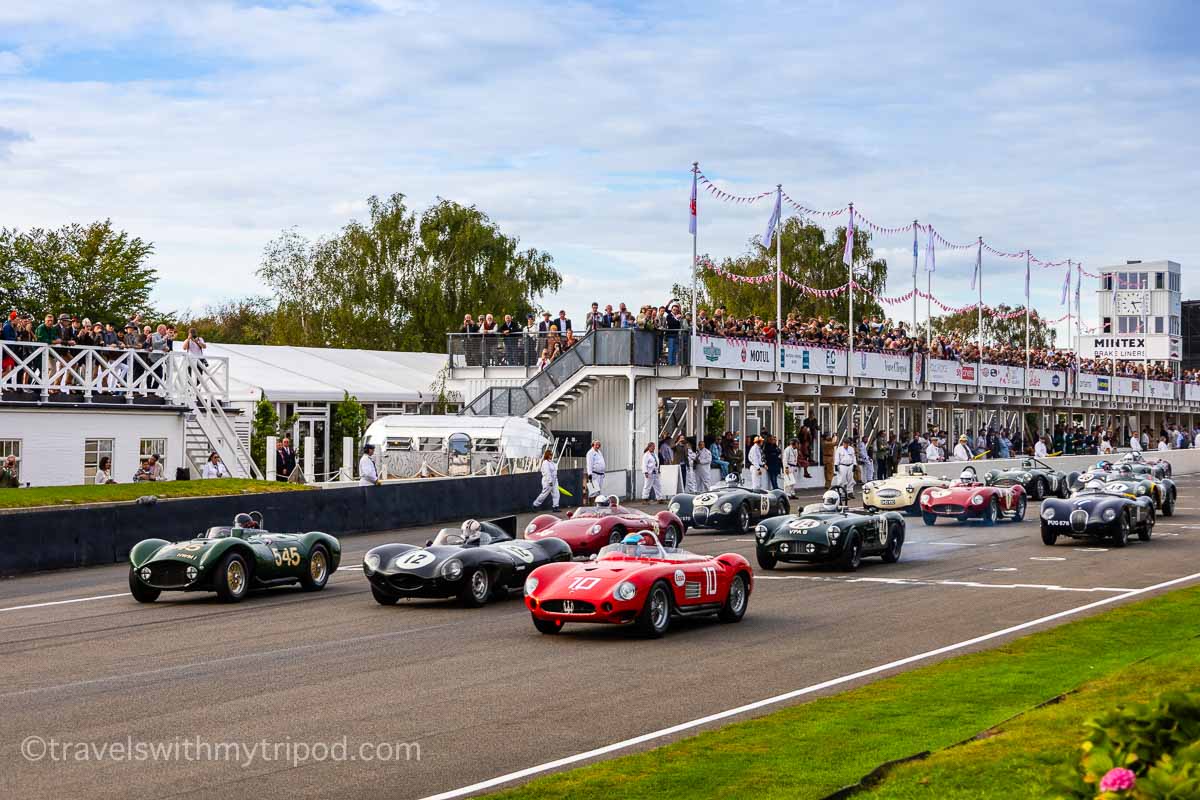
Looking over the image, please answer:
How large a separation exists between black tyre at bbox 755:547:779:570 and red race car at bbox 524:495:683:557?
1.47 m

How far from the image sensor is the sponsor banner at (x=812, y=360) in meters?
48.7

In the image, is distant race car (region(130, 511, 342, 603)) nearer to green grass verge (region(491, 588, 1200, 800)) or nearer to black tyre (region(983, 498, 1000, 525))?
green grass verge (region(491, 588, 1200, 800))

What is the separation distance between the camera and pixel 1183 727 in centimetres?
526

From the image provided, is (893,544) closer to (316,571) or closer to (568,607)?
(316,571)

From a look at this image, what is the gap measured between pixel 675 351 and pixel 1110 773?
128 feet

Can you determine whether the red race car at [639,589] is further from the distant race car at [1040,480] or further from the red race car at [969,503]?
the distant race car at [1040,480]

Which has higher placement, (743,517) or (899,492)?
(899,492)

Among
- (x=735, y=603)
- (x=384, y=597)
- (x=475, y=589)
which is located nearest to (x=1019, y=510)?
(x=735, y=603)

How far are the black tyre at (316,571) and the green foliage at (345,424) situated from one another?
83.9 feet

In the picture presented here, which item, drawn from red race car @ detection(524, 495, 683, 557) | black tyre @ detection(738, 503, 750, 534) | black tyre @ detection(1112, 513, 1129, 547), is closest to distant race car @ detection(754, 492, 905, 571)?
red race car @ detection(524, 495, 683, 557)

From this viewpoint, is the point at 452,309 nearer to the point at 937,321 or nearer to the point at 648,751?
the point at 648,751

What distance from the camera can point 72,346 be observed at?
3181cm

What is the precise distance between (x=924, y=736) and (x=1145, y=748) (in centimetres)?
477

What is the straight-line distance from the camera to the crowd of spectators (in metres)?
30.9
